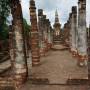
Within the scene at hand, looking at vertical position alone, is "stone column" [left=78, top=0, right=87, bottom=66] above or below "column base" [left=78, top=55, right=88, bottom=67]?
above

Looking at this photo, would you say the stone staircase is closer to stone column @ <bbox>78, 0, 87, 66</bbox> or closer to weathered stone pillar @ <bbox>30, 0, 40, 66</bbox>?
weathered stone pillar @ <bbox>30, 0, 40, 66</bbox>

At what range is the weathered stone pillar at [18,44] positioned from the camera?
42.8ft

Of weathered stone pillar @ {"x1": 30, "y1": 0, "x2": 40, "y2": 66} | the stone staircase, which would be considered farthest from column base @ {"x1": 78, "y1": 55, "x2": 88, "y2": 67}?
the stone staircase

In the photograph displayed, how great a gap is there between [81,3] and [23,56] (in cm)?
552

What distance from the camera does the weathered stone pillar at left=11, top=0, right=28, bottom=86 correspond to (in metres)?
13.0

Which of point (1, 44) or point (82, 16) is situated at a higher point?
point (82, 16)

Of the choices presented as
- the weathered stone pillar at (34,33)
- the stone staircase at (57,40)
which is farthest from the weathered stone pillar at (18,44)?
the stone staircase at (57,40)

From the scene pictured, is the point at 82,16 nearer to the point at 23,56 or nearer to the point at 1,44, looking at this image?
the point at 23,56

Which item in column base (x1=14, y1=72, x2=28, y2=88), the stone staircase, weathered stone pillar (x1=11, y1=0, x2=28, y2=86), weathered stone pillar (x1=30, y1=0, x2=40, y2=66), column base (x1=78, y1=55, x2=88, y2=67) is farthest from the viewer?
the stone staircase

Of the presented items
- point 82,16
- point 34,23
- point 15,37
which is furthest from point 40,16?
point 15,37

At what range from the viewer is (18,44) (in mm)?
13281

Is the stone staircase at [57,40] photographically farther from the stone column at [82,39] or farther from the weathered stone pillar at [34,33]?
the stone column at [82,39]

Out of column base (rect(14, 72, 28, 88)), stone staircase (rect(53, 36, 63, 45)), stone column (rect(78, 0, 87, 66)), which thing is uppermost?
stone column (rect(78, 0, 87, 66))

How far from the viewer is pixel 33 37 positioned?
18.6 metres
